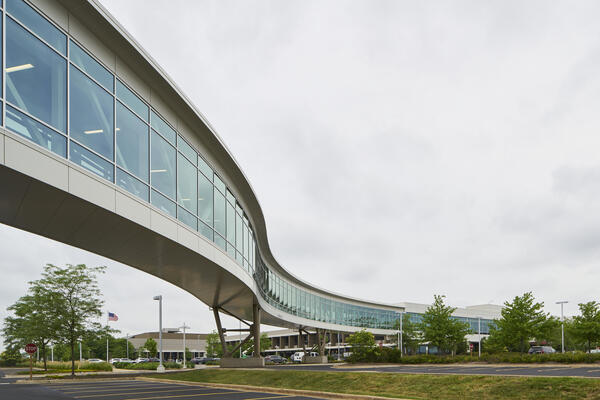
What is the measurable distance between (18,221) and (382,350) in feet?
122

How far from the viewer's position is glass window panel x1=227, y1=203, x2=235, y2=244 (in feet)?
83.7

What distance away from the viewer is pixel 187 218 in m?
19.0

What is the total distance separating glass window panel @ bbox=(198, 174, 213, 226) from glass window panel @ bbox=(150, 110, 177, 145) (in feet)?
9.99

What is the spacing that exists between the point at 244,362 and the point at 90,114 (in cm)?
3224

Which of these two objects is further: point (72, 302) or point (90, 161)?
point (72, 302)

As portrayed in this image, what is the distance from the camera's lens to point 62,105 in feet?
40.3

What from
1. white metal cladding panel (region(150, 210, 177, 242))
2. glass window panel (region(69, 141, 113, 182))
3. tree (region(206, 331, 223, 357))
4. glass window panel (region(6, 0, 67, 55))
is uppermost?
glass window panel (region(6, 0, 67, 55))

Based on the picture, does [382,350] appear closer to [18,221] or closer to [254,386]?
[254,386]

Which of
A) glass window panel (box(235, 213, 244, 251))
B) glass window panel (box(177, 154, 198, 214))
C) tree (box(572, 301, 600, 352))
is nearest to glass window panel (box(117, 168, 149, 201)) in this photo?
glass window panel (box(177, 154, 198, 214))

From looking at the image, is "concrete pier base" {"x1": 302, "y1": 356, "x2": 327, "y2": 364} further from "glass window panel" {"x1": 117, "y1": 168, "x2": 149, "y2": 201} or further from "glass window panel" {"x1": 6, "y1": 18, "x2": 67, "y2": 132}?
"glass window panel" {"x1": 6, "y1": 18, "x2": 67, "y2": 132}

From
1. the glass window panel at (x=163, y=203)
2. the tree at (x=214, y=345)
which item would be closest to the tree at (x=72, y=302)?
the glass window panel at (x=163, y=203)

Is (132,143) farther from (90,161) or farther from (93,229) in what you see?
(93,229)

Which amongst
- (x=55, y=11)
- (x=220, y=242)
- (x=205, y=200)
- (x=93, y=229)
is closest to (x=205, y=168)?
(x=205, y=200)

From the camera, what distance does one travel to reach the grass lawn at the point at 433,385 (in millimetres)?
15203
